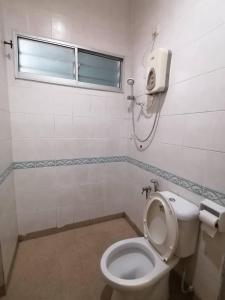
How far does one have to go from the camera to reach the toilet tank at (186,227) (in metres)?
1.06

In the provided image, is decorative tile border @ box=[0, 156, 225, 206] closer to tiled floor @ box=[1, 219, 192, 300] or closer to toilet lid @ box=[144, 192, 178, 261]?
toilet lid @ box=[144, 192, 178, 261]

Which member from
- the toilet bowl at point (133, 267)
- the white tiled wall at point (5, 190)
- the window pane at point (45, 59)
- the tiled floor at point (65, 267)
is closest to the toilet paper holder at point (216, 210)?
the toilet bowl at point (133, 267)

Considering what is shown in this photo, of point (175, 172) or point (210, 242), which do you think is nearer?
point (210, 242)

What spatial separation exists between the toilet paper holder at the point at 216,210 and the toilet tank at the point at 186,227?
82 millimetres

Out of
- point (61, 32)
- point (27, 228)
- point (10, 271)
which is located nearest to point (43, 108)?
point (61, 32)

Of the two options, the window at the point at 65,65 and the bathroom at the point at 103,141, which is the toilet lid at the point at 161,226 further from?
the window at the point at 65,65

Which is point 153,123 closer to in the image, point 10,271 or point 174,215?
point 174,215

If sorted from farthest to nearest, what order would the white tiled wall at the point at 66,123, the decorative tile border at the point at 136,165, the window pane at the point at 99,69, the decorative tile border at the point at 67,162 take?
the window pane at the point at 99,69 → the decorative tile border at the point at 67,162 → the white tiled wall at the point at 66,123 → the decorative tile border at the point at 136,165

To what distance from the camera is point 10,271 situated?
1399 mm

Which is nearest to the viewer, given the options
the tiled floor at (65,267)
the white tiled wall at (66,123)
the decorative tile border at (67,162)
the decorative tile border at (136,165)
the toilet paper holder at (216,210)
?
the toilet paper holder at (216,210)

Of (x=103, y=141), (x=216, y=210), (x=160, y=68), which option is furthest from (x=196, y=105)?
(x=103, y=141)

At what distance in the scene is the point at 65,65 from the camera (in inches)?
69.7

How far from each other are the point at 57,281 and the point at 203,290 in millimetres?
→ 1125

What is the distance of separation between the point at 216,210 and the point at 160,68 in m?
1.12
